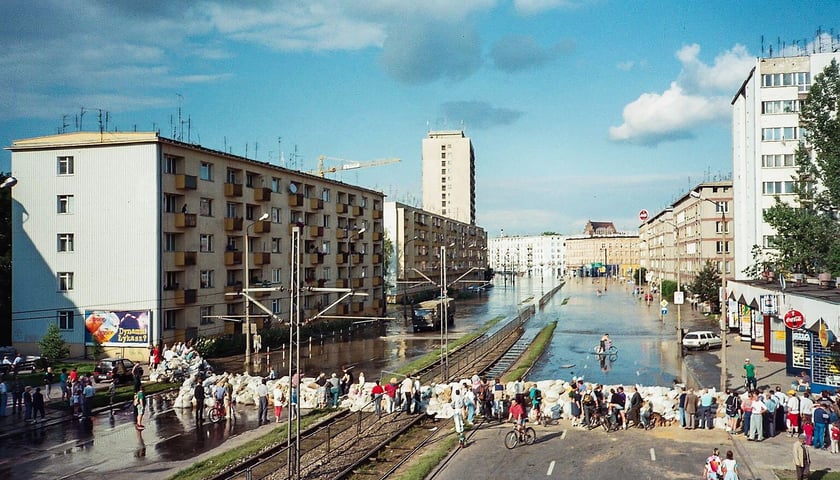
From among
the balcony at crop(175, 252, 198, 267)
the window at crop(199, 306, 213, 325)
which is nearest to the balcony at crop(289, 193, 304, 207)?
the balcony at crop(175, 252, 198, 267)

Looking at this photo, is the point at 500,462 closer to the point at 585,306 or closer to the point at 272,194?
the point at 272,194

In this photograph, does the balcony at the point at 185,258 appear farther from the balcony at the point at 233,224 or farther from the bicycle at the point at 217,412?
the bicycle at the point at 217,412

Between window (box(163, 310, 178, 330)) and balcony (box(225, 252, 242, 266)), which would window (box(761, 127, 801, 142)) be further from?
window (box(163, 310, 178, 330))

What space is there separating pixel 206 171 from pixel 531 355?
27.7 metres

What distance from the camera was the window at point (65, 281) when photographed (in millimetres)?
45906

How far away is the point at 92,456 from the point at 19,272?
29.6 metres

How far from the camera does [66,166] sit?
4650 cm

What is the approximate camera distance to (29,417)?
1107 inches

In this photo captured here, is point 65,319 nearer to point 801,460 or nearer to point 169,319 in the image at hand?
point 169,319

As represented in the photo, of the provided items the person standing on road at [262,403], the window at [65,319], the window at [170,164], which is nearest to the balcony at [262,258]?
the window at [170,164]

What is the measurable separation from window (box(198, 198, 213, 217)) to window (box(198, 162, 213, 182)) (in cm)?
160

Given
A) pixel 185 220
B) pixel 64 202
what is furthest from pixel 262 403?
pixel 64 202

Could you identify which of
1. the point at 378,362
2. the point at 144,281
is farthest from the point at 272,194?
the point at 378,362

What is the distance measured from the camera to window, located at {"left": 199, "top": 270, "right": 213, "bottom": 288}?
49444 millimetres
